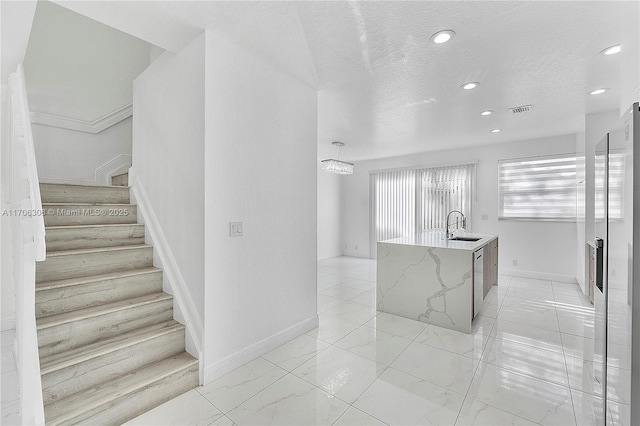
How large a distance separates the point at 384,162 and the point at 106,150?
5621 mm

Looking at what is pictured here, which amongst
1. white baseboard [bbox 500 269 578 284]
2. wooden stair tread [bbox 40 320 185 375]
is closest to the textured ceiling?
wooden stair tread [bbox 40 320 185 375]

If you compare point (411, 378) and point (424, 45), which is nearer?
point (411, 378)

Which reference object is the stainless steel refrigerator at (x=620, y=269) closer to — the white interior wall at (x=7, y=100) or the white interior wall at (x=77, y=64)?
the white interior wall at (x=7, y=100)

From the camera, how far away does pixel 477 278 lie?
3221 millimetres

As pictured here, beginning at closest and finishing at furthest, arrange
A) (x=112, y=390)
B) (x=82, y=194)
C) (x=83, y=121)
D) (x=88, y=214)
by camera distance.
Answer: (x=112, y=390)
(x=88, y=214)
(x=82, y=194)
(x=83, y=121)

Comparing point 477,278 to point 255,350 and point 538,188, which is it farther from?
point 538,188

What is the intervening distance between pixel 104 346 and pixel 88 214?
4.51 ft

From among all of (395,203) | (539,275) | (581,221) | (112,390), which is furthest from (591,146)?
(112,390)

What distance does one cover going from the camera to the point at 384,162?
23.4ft

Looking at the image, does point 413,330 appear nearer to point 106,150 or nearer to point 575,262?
point 575,262

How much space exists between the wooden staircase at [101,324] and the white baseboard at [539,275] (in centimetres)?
572

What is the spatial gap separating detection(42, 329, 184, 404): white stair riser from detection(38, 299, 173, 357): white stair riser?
216mm

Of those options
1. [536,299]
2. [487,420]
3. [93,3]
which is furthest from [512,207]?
[93,3]

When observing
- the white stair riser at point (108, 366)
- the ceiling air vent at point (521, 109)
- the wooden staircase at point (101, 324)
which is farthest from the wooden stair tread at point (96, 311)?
the ceiling air vent at point (521, 109)
